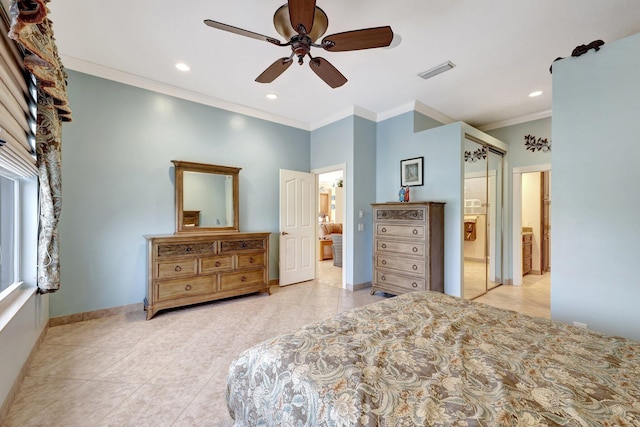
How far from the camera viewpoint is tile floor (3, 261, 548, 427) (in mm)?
1612

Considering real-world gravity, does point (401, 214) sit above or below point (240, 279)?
above

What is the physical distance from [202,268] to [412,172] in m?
3.30

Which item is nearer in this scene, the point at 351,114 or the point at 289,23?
the point at 289,23

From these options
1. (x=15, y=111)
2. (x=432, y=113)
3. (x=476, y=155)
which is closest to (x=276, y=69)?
(x=15, y=111)

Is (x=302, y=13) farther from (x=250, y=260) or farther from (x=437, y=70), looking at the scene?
(x=250, y=260)

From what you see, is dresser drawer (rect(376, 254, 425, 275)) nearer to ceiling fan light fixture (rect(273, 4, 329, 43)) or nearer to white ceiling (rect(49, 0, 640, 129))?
white ceiling (rect(49, 0, 640, 129))

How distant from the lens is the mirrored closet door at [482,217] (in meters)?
4.03

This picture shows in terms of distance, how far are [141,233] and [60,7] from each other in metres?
2.26

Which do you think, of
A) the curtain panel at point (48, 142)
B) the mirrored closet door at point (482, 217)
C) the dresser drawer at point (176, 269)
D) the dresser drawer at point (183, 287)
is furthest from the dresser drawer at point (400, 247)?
the curtain panel at point (48, 142)

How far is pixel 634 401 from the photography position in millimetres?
839

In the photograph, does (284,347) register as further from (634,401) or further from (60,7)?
(60,7)

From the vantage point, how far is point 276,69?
7.77 feet

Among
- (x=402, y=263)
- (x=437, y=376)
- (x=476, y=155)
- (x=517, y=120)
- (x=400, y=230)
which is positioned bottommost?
(x=402, y=263)

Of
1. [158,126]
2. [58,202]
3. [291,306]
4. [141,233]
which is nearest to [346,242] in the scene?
[291,306]
